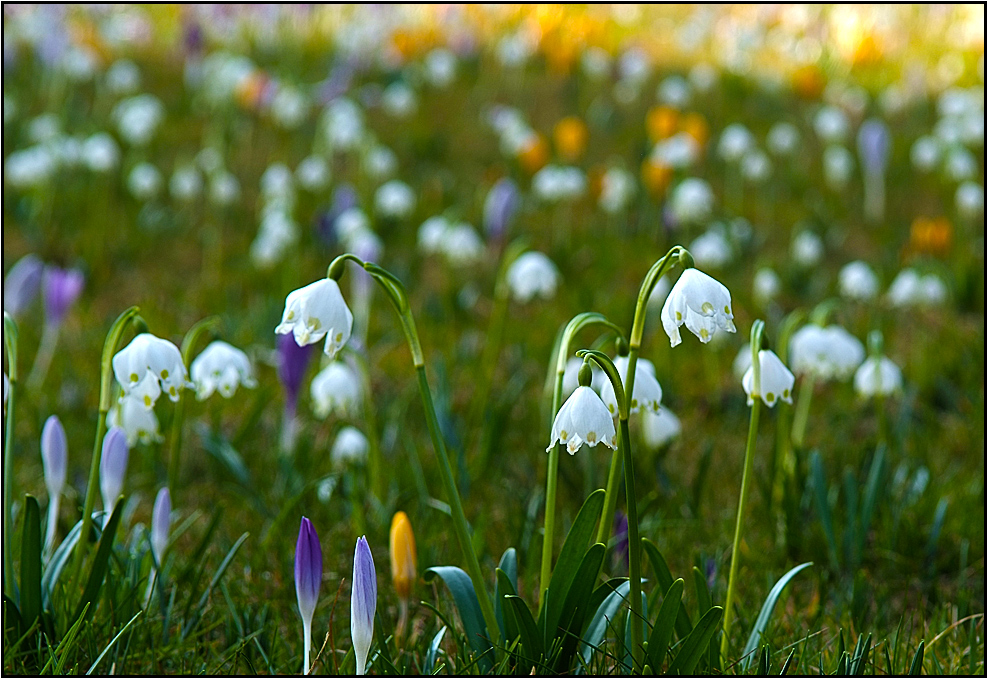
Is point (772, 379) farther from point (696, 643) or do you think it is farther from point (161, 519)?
point (161, 519)

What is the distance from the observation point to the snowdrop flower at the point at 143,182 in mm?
4680

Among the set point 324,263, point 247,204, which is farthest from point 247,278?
point 247,204

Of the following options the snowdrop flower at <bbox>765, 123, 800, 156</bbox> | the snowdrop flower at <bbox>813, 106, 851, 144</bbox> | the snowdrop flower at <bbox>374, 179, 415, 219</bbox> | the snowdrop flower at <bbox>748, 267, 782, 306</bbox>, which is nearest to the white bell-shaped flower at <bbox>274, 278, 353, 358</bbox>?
the snowdrop flower at <bbox>748, 267, 782, 306</bbox>

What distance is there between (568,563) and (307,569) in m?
0.39

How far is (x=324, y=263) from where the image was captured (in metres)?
4.23

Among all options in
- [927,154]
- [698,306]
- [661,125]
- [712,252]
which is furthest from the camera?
[927,154]

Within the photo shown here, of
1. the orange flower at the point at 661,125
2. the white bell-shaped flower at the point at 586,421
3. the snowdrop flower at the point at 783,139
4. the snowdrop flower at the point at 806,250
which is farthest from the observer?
the snowdrop flower at the point at 783,139

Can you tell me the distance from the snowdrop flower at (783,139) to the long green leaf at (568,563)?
4.49 m

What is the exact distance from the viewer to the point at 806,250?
165 inches

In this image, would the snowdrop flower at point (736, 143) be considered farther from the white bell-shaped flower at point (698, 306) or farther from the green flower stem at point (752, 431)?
the white bell-shaped flower at point (698, 306)

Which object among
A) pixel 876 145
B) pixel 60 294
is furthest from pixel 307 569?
pixel 876 145

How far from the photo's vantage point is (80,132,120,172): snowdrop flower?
463 cm

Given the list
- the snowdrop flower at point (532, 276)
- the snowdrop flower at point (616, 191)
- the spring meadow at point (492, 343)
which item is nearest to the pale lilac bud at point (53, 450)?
the spring meadow at point (492, 343)

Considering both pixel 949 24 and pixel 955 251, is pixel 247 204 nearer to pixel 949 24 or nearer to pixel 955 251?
pixel 955 251
